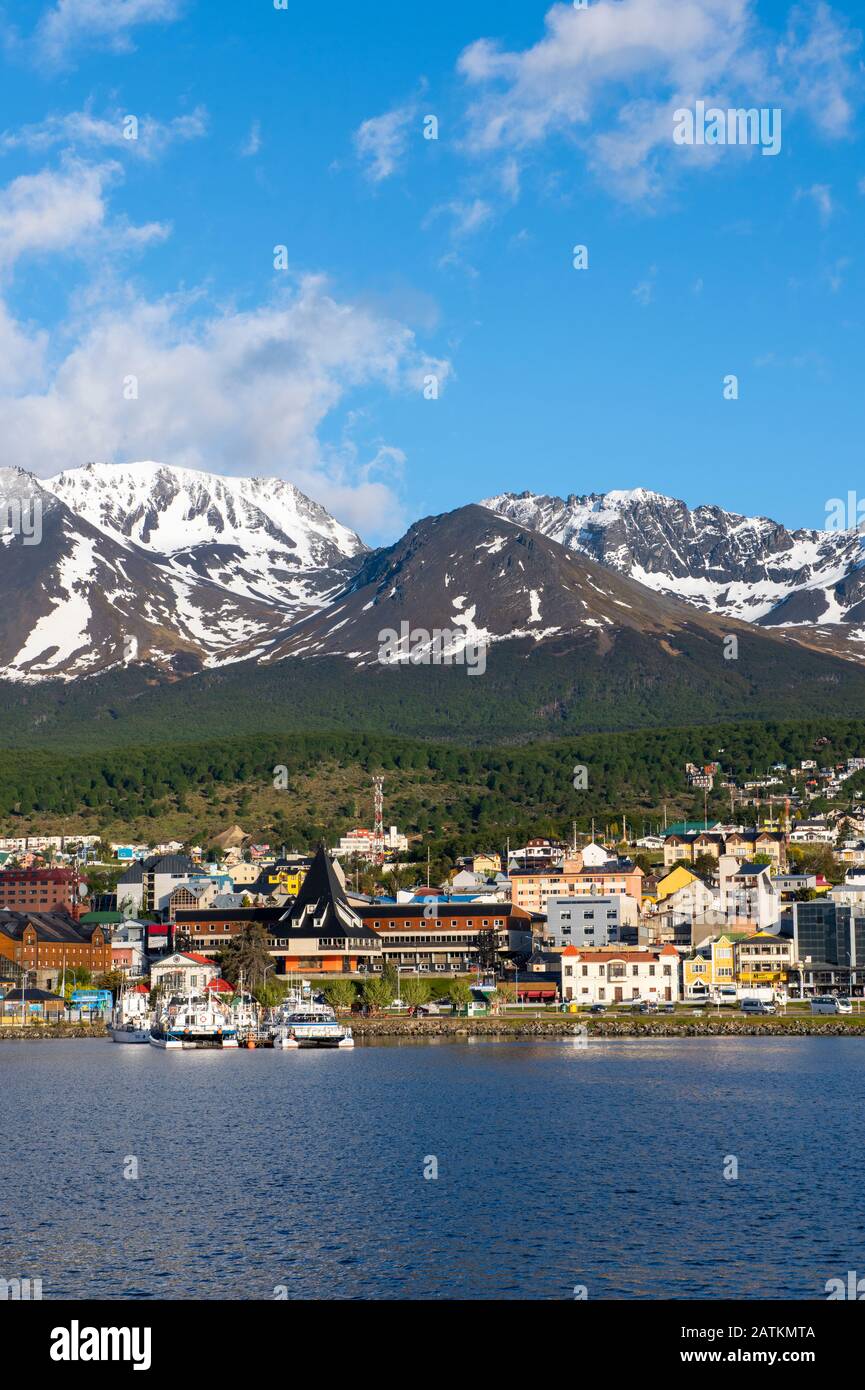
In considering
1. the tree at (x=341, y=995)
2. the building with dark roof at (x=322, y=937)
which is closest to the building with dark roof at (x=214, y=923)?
the building with dark roof at (x=322, y=937)

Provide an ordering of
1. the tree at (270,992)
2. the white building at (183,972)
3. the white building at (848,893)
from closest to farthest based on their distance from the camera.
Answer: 1. the tree at (270,992)
2. the white building at (183,972)
3. the white building at (848,893)

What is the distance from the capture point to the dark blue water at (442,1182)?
3922cm

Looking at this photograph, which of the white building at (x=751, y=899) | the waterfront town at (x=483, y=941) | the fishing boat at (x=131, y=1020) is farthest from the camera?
the white building at (x=751, y=899)

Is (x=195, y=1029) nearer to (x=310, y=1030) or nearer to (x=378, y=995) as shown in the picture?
(x=310, y=1030)

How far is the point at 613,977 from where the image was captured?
470ft

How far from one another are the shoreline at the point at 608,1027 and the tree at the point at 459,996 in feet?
31.6

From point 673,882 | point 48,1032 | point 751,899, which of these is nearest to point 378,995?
point 48,1032

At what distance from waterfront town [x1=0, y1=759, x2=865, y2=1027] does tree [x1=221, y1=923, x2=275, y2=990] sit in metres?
0.19

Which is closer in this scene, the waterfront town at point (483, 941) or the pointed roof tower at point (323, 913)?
the waterfront town at point (483, 941)

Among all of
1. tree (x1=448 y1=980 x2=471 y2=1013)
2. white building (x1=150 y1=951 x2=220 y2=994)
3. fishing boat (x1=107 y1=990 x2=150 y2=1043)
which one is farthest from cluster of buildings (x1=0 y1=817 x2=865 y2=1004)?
fishing boat (x1=107 y1=990 x2=150 y2=1043)

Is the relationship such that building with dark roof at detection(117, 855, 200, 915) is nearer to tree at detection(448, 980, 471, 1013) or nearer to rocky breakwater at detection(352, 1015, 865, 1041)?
tree at detection(448, 980, 471, 1013)

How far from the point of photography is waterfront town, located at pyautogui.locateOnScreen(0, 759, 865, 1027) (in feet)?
472

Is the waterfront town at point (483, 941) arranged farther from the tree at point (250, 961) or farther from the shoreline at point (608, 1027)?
the shoreline at point (608, 1027)
